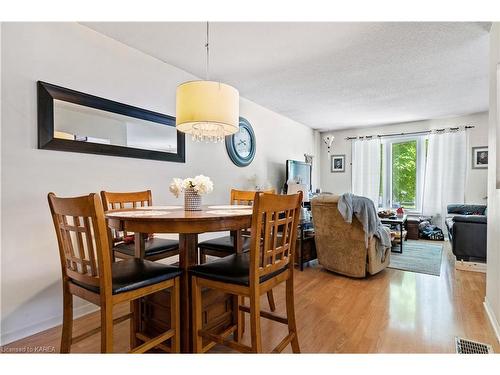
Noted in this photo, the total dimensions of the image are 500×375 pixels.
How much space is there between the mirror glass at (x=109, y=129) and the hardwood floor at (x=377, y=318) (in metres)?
1.43

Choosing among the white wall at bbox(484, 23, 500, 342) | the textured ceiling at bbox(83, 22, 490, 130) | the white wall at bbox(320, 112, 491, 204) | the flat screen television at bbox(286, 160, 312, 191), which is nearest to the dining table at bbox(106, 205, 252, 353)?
the textured ceiling at bbox(83, 22, 490, 130)

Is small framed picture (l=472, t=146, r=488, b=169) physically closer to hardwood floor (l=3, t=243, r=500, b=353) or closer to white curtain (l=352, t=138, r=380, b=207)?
white curtain (l=352, t=138, r=380, b=207)

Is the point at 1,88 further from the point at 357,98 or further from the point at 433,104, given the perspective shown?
the point at 433,104

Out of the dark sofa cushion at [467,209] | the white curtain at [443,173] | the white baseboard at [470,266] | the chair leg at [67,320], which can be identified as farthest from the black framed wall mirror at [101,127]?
the white curtain at [443,173]

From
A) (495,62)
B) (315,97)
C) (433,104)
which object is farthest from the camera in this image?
(433,104)

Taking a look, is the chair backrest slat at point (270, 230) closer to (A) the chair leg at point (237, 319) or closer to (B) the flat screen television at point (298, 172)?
(A) the chair leg at point (237, 319)

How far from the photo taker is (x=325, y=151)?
6688 mm

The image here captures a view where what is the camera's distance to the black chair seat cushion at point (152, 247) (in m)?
1.96

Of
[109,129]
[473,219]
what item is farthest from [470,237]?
[109,129]

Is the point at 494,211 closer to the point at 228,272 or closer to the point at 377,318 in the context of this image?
the point at 377,318

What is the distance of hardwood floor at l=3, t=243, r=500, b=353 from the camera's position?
170cm

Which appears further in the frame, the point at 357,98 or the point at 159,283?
the point at 357,98
